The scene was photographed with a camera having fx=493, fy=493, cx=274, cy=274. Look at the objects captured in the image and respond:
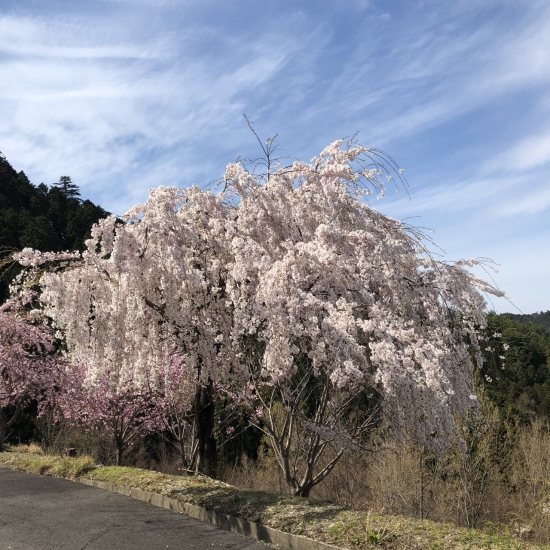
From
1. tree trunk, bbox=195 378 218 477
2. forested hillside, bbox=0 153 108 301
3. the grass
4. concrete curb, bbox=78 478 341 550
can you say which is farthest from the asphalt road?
forested hillside, bbox=0 153 108 301

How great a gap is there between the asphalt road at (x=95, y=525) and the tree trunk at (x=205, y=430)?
1977mm

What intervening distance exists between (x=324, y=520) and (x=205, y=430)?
4516 mm

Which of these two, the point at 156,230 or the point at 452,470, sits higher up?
the point at 156,230

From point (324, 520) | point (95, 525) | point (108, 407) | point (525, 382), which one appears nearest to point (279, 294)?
point (324, 520)

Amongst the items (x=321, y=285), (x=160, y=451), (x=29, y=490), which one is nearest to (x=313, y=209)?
(x=321, y=285)

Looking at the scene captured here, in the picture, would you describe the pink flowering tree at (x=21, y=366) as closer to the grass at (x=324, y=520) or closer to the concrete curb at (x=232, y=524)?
the grass at (x=324, y=520)

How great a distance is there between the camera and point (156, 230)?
26.8 ft

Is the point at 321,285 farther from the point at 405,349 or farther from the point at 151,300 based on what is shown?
the point at 151,300

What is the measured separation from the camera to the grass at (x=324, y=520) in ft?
18.2

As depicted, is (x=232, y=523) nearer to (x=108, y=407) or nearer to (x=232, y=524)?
(x=232, y=524)

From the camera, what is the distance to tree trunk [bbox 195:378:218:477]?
10.3m

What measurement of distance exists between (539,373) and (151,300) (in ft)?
191

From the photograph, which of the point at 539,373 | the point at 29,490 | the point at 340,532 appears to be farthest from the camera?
the point at 539,373

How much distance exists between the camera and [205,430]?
1043 centimetres
